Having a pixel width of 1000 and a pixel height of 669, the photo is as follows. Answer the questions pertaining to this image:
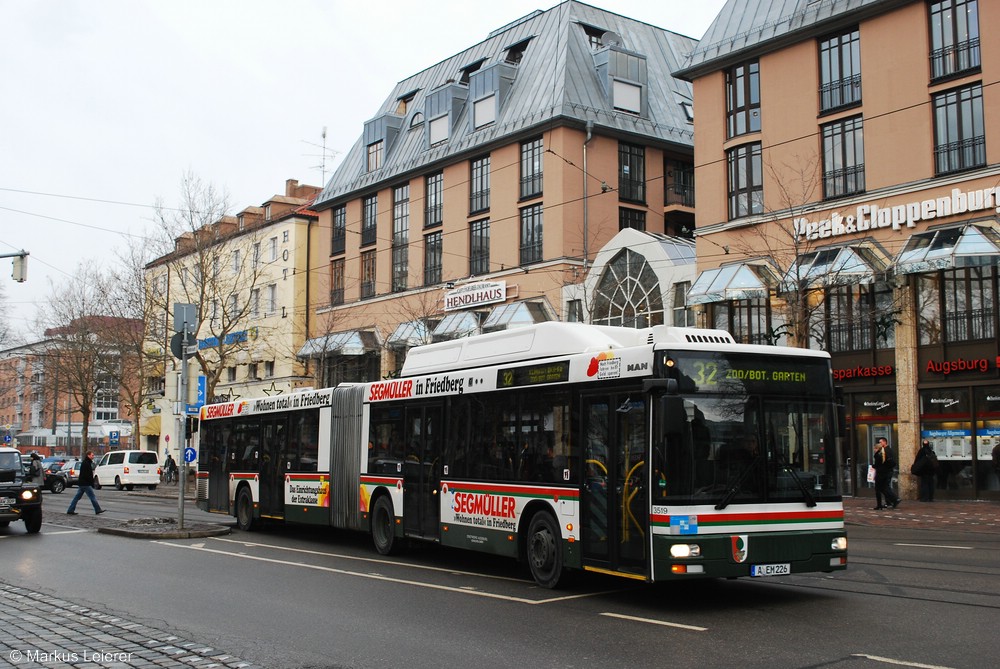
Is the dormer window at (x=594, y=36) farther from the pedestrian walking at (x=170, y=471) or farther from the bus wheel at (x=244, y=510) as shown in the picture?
the pedestrian walking at (x=170, y=471)

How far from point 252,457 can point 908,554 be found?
1268 cm

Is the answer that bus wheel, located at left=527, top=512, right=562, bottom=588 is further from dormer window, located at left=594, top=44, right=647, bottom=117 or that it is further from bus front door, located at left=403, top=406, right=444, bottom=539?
dormer window, located at left=594, top=44, right=647, bottom=117

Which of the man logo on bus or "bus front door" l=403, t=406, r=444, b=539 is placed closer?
the man logo on bus

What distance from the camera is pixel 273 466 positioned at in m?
20.0

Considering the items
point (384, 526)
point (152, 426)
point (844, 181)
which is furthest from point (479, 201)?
point (152, 426)

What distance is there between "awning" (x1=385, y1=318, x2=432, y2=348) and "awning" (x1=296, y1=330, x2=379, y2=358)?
2955 millimetres

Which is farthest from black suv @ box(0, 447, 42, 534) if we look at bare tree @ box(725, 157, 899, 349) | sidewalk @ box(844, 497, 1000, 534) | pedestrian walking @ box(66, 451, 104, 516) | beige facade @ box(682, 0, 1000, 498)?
bare tree @ box(725, 157, 899, 349)

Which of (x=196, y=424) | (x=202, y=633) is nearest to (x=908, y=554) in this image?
(x=202, y=633)

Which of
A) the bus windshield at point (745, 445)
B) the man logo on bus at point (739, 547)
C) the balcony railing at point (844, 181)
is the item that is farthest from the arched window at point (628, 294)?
the man logo on bus at point (739, 547)

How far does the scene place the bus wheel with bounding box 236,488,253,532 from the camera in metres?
20.9

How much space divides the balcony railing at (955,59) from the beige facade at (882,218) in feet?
0.11

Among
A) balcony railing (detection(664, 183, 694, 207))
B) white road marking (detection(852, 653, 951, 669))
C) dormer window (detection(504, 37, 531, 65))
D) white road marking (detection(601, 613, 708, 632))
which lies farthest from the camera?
dormer window (detection(504, 37, 531, 65))

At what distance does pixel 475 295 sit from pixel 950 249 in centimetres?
2105

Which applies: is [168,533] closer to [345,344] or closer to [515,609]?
[515,609]
